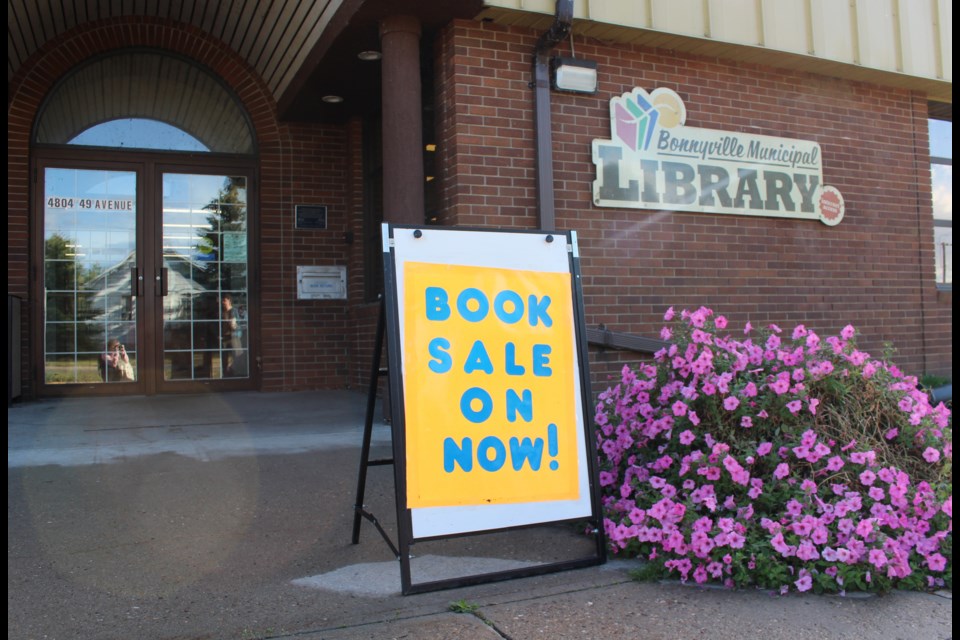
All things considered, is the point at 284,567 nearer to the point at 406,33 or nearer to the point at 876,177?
the point at 406,33

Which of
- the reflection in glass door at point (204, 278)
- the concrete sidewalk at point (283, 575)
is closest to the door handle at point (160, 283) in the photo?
the reflection in glass door at point (204, 278)

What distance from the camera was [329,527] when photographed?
3.99m

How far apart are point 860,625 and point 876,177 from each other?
6303mm

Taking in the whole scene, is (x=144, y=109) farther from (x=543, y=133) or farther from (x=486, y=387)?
(x=486, y=387)

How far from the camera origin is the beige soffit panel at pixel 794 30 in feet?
21.0

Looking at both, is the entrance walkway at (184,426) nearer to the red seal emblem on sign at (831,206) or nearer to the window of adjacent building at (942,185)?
the red seal emblem on sign at (831,206)

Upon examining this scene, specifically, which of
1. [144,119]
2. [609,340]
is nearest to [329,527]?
[609,340]

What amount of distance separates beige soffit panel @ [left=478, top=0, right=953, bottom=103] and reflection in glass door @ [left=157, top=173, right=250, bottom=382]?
4.08 metres

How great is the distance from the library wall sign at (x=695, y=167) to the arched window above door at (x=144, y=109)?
170 inches

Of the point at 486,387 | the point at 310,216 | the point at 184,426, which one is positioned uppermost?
the point at 310,216

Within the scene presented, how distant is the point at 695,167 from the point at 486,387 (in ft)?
14.2

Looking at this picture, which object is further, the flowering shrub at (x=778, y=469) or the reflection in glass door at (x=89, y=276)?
the reflection in glass door at (x=89, y=276)

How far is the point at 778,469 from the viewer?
3.34m

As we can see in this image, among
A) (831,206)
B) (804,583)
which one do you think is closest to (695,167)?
(831,206)
